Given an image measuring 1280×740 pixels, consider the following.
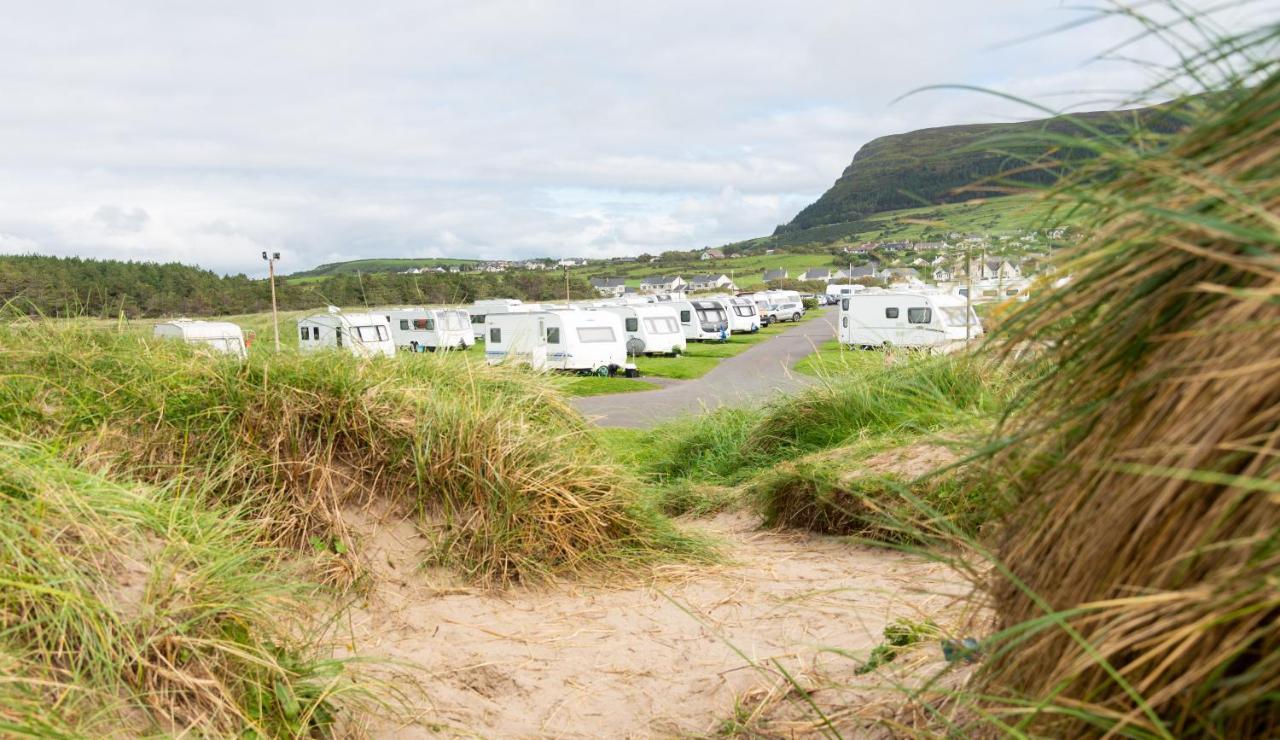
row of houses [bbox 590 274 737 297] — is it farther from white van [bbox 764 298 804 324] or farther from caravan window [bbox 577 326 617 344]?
caravan window [bbox 577 326 617 344]

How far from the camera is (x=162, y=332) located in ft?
23.8

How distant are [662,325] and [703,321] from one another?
9.82 m

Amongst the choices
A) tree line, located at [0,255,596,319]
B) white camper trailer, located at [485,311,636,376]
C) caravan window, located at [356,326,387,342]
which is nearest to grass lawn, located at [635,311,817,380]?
white camper trailer, located at [485,311,636,376]

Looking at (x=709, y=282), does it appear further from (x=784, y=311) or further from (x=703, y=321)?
(x=703, y=321)

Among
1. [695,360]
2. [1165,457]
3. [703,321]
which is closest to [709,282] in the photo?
[703,321]

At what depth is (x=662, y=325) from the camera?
41.3m

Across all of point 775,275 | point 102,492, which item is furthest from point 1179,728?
point 775,275

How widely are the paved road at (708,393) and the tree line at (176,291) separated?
211 centimetres

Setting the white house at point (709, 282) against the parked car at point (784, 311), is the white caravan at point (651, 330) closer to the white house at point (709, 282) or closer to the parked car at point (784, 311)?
the parked car at point (784, 311)

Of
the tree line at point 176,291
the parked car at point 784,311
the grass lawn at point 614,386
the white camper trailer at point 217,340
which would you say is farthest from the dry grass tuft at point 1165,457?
the parked car at point 784,311

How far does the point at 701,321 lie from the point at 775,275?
302ft

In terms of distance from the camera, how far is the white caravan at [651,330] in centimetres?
3994

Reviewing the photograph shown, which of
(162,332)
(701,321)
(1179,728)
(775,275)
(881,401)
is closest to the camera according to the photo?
(1179,728)

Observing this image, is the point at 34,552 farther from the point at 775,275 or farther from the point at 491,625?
the point at 775,275
